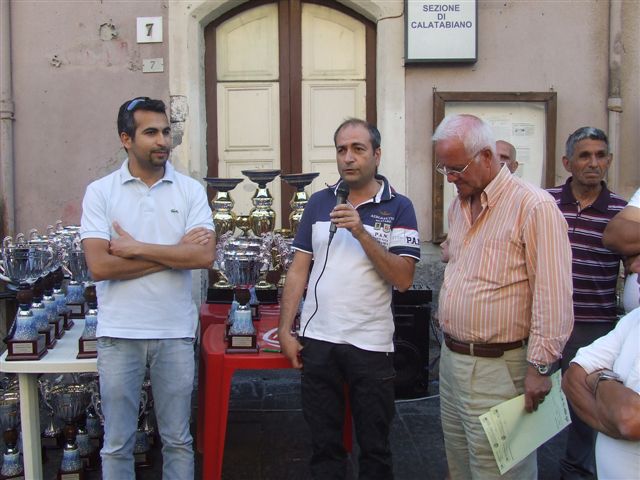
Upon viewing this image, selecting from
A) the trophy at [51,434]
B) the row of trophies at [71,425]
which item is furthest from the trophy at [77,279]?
the trophy at [51,434]

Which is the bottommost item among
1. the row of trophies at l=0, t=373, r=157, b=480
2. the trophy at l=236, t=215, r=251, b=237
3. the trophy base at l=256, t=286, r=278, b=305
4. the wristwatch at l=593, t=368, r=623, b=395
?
the row of trophies at l=0, t=373, r=157, b=480

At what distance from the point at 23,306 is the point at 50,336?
21 centimetres

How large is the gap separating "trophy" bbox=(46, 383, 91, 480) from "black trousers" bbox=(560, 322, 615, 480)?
2.51m

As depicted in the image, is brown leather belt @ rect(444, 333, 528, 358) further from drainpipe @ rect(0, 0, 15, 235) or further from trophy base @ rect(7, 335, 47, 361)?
drainpipe @ rect(0, 0, 15, 235)

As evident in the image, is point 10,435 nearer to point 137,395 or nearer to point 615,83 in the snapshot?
point 137,395

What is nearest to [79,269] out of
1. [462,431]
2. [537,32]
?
[462,431]

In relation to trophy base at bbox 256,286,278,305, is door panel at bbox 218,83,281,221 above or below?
above

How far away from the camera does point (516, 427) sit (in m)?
2.42

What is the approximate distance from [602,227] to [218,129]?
11.5 feet

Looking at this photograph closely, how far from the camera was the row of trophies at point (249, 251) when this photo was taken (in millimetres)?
3307

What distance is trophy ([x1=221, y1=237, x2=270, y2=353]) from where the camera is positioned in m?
3.25

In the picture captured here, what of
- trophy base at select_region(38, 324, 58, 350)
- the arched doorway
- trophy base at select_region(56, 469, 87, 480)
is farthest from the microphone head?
the arched doorway

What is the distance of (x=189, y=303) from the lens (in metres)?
2.99

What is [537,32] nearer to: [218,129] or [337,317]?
[218,129]
